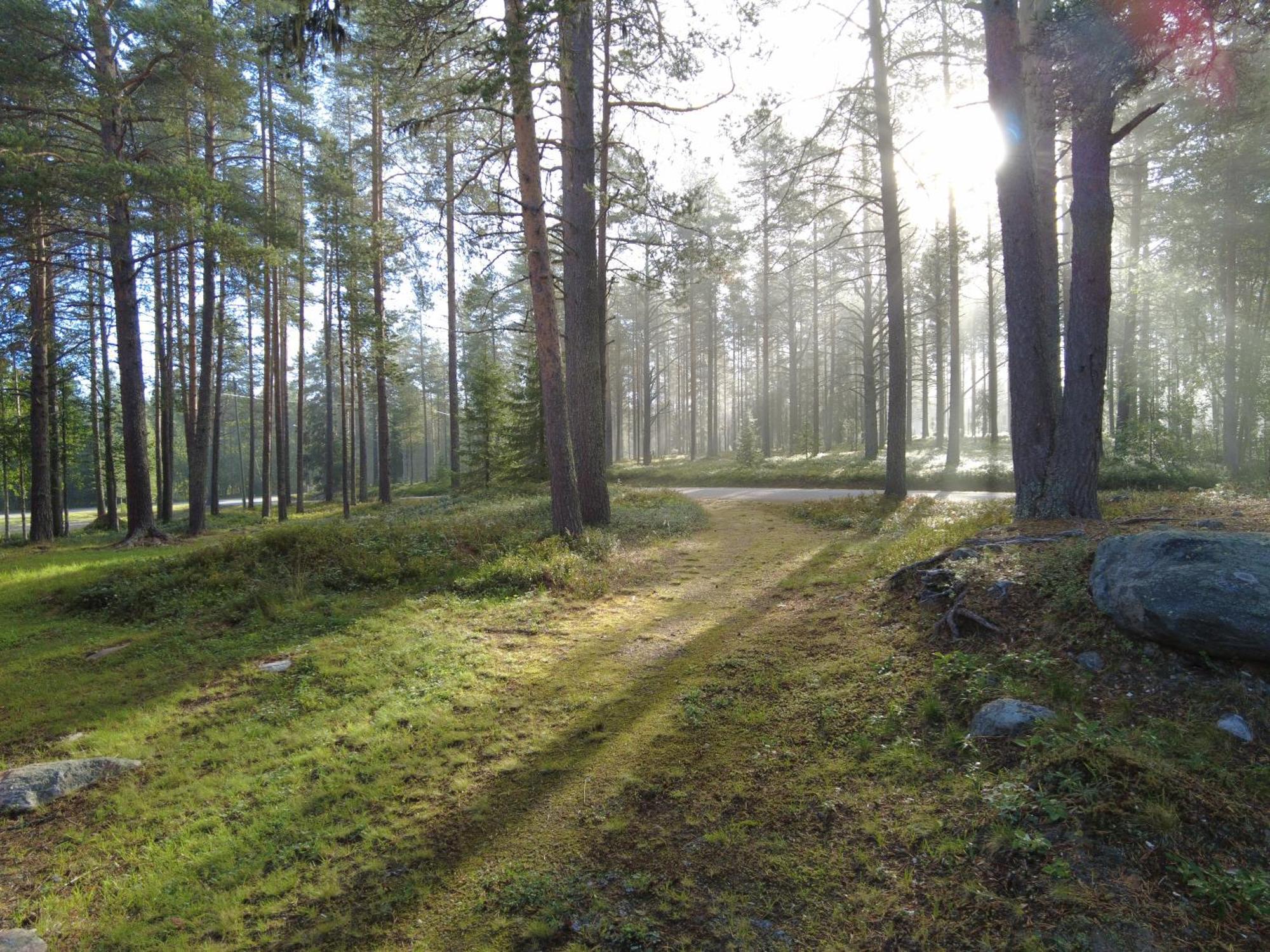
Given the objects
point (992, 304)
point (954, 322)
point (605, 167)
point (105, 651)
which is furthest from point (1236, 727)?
point (992, 304)

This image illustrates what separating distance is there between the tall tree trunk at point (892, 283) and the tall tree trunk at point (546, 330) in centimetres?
744

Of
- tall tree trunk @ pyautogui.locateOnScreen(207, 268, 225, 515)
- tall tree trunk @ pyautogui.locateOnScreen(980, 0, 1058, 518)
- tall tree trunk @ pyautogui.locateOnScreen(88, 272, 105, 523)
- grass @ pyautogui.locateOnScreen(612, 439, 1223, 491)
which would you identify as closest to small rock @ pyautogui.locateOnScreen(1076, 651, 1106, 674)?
tall tree trunk @ pyautogui.locateOnScreen(980, 0, 1058, 518)

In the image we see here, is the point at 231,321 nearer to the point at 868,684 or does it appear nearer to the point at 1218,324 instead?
the point at 868,684

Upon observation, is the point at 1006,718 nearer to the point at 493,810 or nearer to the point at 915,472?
the point at 493,810

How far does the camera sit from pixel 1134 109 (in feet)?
57.3

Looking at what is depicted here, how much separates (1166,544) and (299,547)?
9647 mm

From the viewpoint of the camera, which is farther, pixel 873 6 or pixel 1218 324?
pixel 1218 324

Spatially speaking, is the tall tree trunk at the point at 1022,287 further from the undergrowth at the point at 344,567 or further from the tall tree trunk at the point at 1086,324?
the undergrowth at the point at 344,567

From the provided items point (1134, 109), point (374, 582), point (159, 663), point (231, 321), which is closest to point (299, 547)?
point (374, 582)

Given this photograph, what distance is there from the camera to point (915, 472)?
1800 cm

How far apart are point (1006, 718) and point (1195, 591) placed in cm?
137

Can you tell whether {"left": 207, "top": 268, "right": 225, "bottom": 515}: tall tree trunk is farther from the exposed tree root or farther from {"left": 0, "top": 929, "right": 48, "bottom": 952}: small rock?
the exposed tree root

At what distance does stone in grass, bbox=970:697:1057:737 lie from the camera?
3.26 metres

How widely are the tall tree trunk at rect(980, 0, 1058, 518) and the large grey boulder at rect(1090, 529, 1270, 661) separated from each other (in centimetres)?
336
